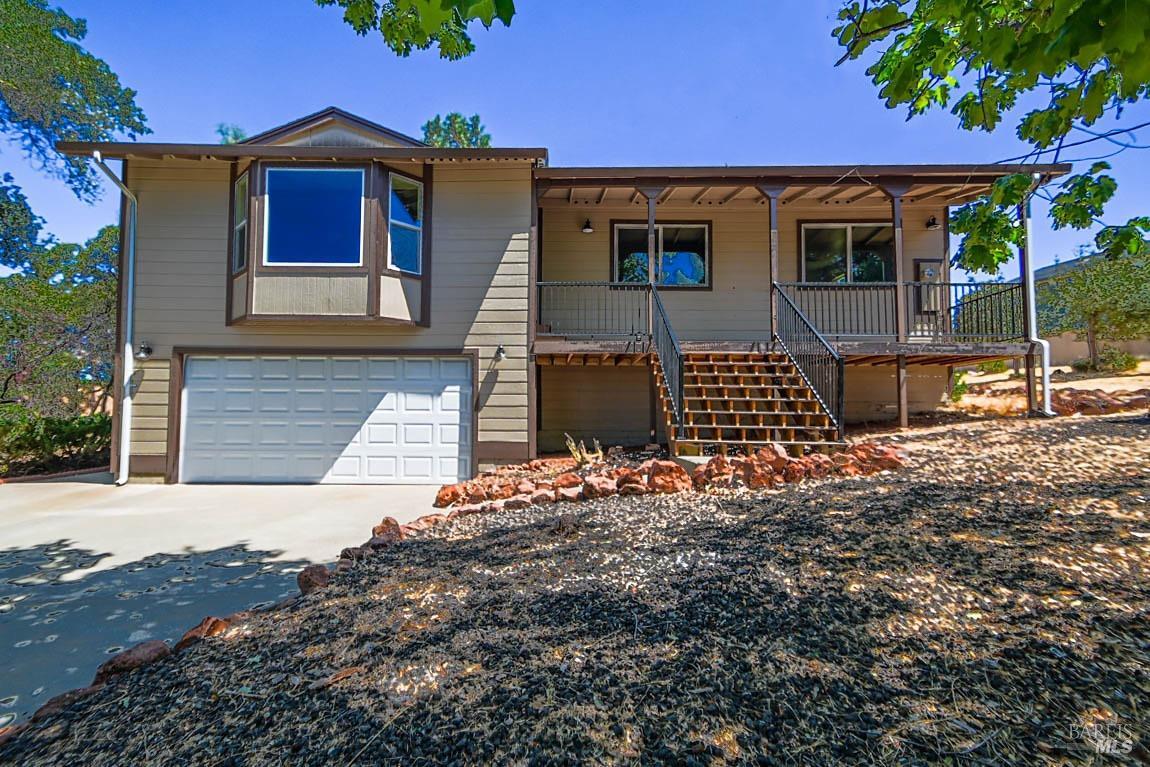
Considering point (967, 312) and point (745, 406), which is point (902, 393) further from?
point (745, 406)

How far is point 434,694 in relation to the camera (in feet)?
5.87

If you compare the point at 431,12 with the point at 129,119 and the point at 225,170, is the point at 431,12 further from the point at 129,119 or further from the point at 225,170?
the point at 129,119

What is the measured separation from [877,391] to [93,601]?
10.8m

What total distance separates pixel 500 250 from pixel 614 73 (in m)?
2.91

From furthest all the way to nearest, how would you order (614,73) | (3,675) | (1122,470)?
(614,73) < (1122,470) < (3,675)

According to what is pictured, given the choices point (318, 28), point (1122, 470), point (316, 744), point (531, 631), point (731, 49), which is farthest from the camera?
point (731, 49)

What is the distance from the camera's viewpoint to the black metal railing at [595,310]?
9.66m

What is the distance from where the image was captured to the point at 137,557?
4246 millimetres

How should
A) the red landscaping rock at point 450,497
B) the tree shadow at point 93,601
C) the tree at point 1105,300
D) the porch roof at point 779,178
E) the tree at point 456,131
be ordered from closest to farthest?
the tree shadow at point 93,601, the red landscaping rock at point 450,497, the porch roof at point 779,178, the tree at point 1105,300, the tree at point 456,131

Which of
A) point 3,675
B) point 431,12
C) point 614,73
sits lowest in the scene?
point 3,675

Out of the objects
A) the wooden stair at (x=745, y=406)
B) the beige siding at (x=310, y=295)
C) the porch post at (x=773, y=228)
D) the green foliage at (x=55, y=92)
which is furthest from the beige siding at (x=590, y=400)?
the green foliage at (x=55, y=92)

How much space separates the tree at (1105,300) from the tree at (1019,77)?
1371 cm

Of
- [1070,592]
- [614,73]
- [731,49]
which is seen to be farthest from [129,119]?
[1070,592]

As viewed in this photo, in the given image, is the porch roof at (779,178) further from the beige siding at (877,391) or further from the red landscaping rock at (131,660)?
the red landscaping rock at (131,660)
